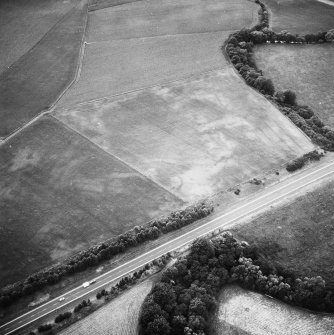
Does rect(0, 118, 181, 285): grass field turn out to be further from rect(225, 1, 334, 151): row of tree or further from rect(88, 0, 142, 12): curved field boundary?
rect(88, 0, 142, 12): curved field boundary

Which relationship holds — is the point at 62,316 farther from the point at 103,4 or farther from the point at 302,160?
the point at 103,4

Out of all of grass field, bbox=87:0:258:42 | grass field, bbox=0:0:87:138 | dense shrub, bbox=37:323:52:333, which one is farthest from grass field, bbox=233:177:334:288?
grass field, bbox=87:0:258:42

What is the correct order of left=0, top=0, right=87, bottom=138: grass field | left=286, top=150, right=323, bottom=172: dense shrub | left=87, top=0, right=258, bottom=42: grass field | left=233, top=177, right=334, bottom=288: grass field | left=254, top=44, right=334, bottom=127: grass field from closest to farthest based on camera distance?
left=233, top=177, right=334, bottom=288: grass field < left=286, top=150, right=323, bottom=172: dense shrub < left=0, top=0, right=87, bottom=138: grass field < left=254, top=44, right=334, bottom=127: grass field < left=87, top=0, right=258, bottom=42: grass field

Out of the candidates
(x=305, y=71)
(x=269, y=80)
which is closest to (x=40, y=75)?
(x=269, y=80)

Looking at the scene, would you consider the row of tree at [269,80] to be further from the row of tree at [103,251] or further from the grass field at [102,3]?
the grass field at [102,3]

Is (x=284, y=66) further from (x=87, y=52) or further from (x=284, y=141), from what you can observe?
(x=87, y=52)

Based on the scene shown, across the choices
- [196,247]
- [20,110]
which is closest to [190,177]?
[196,247]

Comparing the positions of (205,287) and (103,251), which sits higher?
(205,287)
